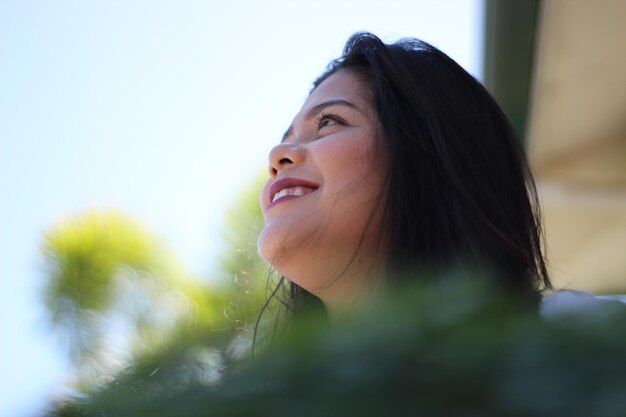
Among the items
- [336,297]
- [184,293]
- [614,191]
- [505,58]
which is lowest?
[336,297]

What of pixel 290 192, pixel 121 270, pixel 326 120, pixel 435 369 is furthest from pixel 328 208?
pixel 121 270

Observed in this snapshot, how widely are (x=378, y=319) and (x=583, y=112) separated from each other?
356 centimetres

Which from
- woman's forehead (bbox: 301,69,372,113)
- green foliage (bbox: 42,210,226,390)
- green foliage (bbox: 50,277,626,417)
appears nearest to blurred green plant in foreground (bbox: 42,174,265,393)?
green foliage (bbox: 42,210,226,390)

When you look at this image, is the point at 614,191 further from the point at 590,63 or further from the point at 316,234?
the point at 316,234

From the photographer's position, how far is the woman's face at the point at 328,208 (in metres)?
1.92

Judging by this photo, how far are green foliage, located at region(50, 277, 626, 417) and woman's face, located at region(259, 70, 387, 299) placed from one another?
4.96 feet

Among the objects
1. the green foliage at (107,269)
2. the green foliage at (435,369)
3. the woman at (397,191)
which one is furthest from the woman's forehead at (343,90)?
the green foliage at (107,269)

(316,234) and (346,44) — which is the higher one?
(346,44)

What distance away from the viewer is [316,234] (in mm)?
1920

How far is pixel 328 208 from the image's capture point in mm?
1936

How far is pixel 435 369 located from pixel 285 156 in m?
1.69

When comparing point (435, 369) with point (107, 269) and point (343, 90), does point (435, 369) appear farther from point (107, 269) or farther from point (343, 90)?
point (107, 269)

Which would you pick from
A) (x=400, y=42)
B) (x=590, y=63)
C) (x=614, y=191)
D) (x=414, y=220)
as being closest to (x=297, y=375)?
(x=414, y=220)

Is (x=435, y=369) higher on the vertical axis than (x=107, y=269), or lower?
lower
